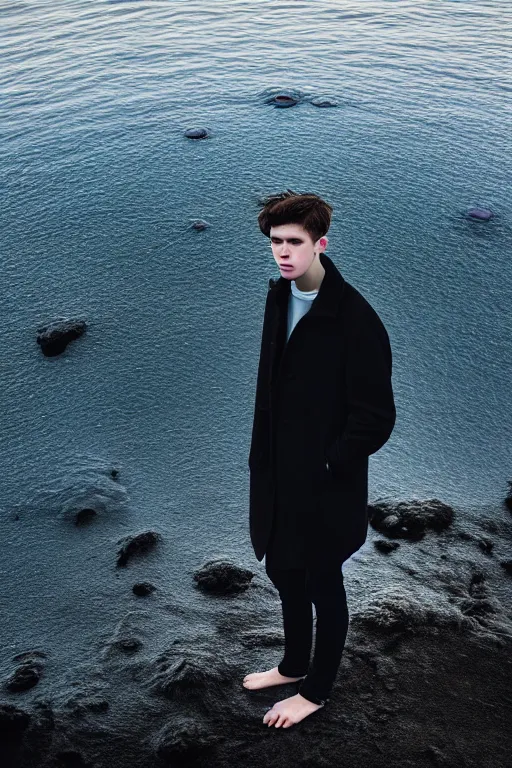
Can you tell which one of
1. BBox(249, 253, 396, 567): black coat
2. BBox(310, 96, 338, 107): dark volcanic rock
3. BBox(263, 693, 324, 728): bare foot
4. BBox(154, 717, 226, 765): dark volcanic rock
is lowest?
BBox(154, 717, 226, 765): dark volcanic rock

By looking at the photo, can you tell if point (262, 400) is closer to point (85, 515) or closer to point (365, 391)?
point (365, 391)

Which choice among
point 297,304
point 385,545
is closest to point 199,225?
point 385,545

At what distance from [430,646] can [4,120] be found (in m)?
9.01

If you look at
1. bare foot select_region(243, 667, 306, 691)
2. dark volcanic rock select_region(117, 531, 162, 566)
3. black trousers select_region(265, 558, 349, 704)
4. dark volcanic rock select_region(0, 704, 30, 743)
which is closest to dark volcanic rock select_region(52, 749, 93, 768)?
dark volcanic rock select_region(0, 704, 30, 743)

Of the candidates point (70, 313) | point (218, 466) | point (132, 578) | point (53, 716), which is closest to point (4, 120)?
point (70, 313)

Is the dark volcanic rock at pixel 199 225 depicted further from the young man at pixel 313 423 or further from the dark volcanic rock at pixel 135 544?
the young man at pixel 313 423

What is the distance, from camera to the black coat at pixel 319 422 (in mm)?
3301

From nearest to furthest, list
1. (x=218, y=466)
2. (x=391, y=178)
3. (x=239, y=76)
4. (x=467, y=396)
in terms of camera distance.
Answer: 1. (x=218, y=466)
2. (x=467, y=396)
3. (x=391, y=178)
4. (x=239, y=76)

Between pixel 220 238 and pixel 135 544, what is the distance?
415 cm

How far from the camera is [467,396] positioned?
6441mm

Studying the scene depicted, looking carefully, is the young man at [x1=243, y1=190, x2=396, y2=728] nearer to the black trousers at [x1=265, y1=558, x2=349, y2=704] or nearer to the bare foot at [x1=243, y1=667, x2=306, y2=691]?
the black trousers at [x1=265, y1=558, x2=349, y2=704]

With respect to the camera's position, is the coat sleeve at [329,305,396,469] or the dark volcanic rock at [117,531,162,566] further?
the dark volcanic rock at [117,531,162,566]

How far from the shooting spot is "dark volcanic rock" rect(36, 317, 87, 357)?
22.8 feet

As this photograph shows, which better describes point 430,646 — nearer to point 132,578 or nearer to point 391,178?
point 132,578
